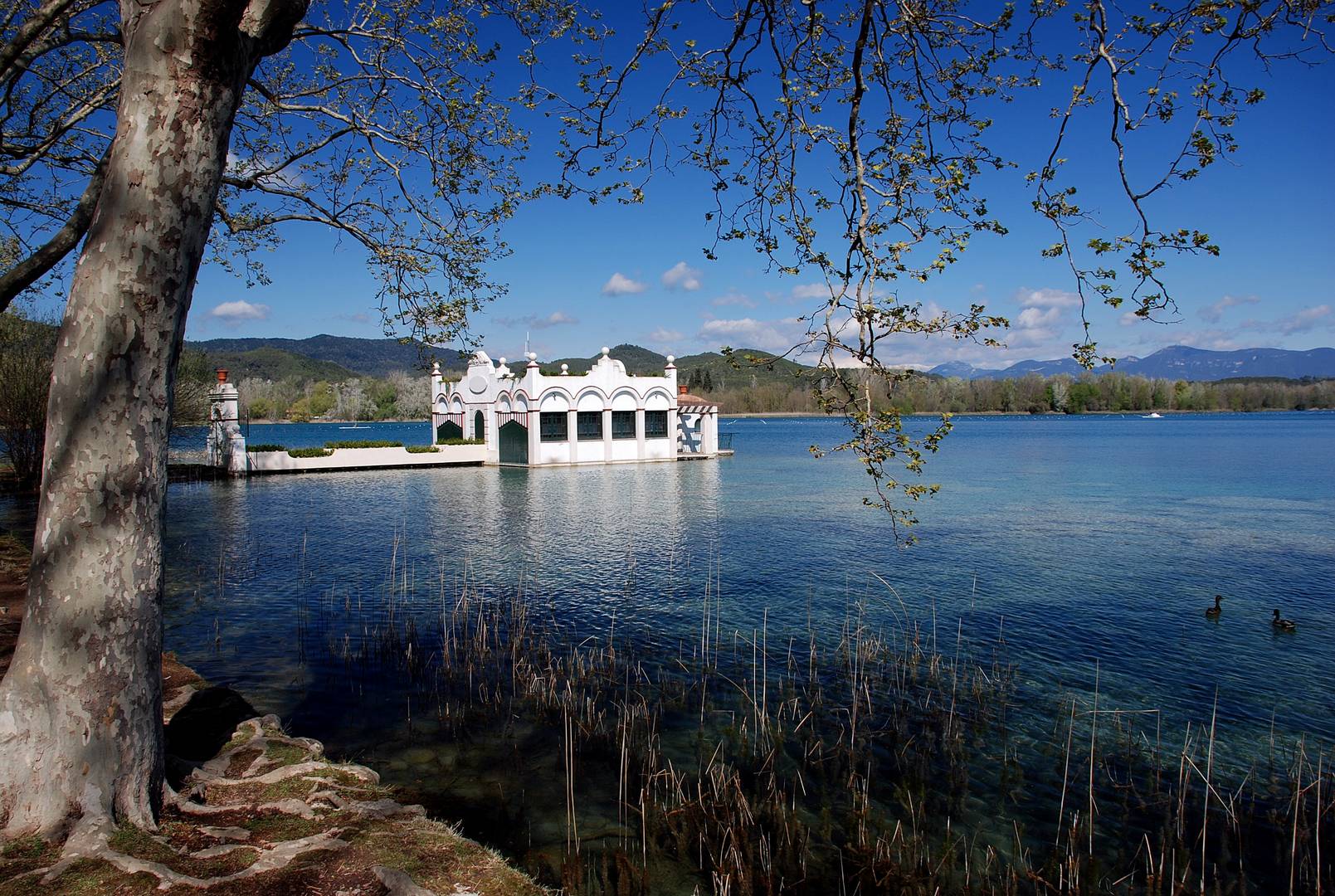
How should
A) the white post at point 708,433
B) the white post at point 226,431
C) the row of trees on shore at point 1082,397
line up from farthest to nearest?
the row of trees on shore at point 1082,397, the white post at point 708,433, the white post at point 226,431

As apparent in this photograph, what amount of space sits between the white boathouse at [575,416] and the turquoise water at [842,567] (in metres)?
9.24

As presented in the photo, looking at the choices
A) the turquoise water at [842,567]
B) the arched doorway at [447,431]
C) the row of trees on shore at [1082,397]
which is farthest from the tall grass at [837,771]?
the row of trees on shore at [1082,397]

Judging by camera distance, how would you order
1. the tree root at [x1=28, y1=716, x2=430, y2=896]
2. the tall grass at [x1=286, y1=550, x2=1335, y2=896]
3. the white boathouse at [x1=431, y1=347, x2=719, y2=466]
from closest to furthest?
the tree root at [x1=28, y1=716, x2=430, y2=896] → the tall grass at [x1=286, y1=550, x2=1335, y2=896] → the white boathouse at [x1=431, y1=347, x2=719, y2=466]

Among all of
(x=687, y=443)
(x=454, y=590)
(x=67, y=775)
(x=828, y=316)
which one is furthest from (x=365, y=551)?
(x=687, y=443)

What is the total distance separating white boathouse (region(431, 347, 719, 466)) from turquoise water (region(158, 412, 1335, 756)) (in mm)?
9237

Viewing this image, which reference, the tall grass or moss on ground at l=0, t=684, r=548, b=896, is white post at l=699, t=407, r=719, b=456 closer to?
the tall grass

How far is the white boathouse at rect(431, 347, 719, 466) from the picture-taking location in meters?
44.8

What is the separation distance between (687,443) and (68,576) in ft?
163

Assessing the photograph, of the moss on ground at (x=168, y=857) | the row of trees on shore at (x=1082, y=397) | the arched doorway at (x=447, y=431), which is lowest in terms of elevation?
the moss on ground at (x=168, y=857)

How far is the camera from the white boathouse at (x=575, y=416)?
147 ft

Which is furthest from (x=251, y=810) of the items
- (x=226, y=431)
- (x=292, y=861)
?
(x=226, y=431)

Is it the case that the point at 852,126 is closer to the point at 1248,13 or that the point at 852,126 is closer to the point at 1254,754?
the point at 1248,13

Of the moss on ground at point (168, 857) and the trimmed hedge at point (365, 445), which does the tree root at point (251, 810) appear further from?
the trimmed hedge at point (365, 445)

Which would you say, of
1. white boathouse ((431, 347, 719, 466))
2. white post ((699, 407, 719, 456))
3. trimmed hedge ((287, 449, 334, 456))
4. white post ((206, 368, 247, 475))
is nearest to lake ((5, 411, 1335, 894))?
white post ((206, 368, 247, 475))
